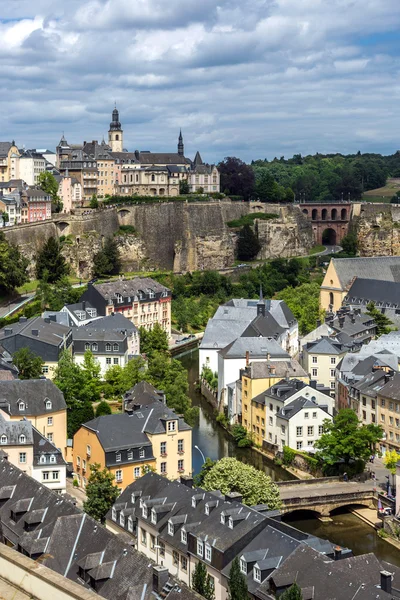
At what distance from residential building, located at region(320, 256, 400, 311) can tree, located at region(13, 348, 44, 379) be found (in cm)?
3093

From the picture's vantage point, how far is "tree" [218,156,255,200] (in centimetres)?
10044

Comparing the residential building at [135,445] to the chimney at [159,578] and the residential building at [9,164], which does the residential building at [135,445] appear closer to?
the chimney at [159,578]

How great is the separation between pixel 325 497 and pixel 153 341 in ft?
81.5

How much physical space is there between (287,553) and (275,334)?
32.2 metres

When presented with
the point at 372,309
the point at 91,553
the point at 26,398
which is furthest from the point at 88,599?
the point at 372,309

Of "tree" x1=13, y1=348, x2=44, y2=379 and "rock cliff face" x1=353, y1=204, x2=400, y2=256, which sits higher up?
"rock cliff face" x1=353, y1=204, x2=400, y2=256

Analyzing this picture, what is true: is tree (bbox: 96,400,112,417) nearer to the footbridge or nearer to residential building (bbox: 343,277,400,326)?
the footbridge

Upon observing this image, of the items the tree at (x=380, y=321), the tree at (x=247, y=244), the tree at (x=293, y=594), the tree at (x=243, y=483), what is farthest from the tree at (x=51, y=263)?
the tree at (x=293, y=594)

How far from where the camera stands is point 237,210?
9638 cm

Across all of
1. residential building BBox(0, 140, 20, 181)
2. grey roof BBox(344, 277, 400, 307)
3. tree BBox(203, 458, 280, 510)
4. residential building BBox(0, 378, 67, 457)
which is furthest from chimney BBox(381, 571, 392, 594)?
residential building BBox(0, 140, 20, 181)

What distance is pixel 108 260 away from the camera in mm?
77875

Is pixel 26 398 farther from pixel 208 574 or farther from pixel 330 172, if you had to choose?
pixel 330 172

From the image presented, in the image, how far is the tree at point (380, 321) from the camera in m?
58.7

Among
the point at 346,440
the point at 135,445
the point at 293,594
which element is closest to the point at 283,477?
the point at 346,440
